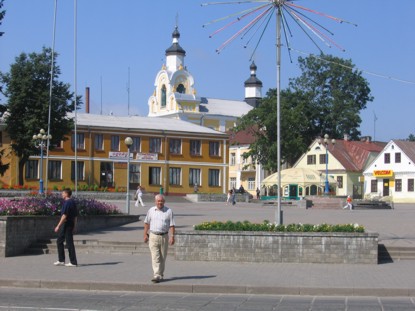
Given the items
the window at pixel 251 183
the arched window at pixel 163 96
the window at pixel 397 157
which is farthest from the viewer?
the arched window at pixel 163 96

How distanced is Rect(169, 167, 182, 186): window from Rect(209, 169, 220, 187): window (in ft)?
11.6

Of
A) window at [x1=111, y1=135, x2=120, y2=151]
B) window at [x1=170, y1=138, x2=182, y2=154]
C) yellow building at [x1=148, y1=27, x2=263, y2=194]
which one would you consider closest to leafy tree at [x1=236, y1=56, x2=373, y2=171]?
window at [x1=170, y1=138, x2=182, y2=154]

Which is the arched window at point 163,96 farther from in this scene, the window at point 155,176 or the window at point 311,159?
the window at point 155,176

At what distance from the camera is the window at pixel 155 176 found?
68562 mm

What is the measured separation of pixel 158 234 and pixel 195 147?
56.2 m

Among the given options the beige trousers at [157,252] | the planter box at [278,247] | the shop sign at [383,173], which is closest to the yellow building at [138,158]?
the shop sign at [383,173]

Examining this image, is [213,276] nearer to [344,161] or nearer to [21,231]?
[21,231]

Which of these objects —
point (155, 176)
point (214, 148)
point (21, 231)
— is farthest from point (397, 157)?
point (21, 231)

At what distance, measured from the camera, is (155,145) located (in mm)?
69188

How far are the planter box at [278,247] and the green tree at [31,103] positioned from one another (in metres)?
42.2

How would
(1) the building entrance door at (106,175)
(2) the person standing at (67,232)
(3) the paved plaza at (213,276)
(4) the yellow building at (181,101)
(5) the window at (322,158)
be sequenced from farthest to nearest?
(4) the yellow building at (181,101)
(5) the window at (322,158)
(1) the building entrance door at (106,175)
(2) the person standing at (67,232)
(3) the paved plaza at (213,276)

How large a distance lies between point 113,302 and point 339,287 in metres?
4.58

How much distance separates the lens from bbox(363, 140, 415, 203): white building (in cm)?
7856

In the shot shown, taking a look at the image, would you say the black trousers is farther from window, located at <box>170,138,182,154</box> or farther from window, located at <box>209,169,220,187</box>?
window, located at <box>209,169,220,187</box>
